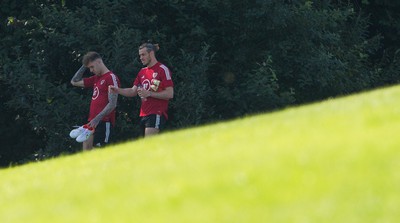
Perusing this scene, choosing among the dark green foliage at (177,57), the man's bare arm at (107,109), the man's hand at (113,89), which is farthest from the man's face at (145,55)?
the dark green foliage at (177,57)

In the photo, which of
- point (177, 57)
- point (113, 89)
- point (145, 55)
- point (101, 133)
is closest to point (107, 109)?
point (113, 89)

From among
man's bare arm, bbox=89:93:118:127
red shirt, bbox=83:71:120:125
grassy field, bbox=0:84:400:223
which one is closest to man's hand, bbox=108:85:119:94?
man's bare arm, bbox=89:93:118:127

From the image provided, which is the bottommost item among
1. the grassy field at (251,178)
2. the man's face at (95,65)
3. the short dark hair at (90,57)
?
the man's face at (95,65)

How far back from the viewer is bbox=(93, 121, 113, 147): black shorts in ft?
54.6

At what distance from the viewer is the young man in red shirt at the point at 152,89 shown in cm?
1583

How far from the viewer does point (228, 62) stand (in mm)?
21047

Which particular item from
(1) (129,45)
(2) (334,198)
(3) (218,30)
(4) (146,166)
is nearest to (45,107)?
(1) (129,45)

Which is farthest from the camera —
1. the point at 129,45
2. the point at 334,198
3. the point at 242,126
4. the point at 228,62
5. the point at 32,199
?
the point at 228,62

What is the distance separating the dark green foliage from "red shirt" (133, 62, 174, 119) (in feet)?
11.6

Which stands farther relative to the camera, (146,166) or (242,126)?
(242,126)

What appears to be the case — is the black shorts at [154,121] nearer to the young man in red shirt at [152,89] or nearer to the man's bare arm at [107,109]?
the young man in red shirt at [152,89]

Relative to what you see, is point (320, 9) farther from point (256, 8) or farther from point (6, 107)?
point (6, 107)

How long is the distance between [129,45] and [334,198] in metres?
12.9

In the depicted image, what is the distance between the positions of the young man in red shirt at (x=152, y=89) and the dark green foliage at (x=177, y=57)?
11.7ft
